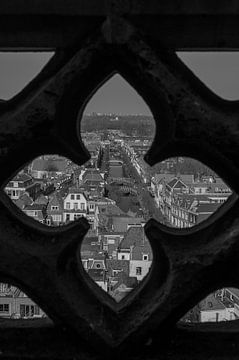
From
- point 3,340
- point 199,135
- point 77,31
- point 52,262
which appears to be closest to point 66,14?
point 77,31

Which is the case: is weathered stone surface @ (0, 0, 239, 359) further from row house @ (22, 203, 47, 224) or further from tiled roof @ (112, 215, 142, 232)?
tiled roof @ (112, 215, 142, 232)

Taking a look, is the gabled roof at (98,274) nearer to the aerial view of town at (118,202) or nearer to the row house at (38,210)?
the aerial view of town at (118,202)

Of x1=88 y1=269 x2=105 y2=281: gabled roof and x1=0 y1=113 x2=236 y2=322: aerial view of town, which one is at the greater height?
x1=0 y1=113 x2=236 y2=322: aerial view of town

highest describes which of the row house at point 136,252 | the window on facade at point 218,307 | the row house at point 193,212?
the row house at point 193,212

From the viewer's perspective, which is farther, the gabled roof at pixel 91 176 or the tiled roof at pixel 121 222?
the gabled roof at pixel 91 176

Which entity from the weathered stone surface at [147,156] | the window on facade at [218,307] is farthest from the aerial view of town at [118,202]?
the weathered stone surface at [147,156]

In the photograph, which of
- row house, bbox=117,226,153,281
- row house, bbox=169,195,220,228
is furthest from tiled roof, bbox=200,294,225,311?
row house, bbox=169,195,220,228

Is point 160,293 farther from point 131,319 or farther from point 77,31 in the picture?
point 77,31

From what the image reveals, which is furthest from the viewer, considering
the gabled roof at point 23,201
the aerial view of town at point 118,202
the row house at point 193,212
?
the gabled roof at point 23,201

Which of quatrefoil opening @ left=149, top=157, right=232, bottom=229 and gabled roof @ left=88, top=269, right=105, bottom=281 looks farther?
gabled roof @ left=88, top=269, right=105, bottom=281
